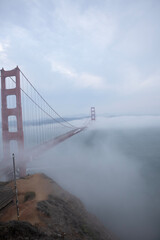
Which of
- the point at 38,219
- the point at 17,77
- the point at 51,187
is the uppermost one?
the point at 17,77

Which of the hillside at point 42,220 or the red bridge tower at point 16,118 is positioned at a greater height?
the red bridge tower at point 16,118

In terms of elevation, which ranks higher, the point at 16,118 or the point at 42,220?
the point at 16,118

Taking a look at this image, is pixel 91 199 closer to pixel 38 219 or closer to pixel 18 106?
pixel 38 219

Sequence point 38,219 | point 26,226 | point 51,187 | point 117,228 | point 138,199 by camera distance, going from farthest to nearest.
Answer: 1. point 138,199
2. point 117,228
3. point 51,187
4. point 38,219
5. point 26,226

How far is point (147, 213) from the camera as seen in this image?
13.8 meters

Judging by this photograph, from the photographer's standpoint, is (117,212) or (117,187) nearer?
(117,212)

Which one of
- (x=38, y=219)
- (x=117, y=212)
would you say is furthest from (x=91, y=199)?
(x=38, y=219)

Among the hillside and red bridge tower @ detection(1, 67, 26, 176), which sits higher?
red bridge tower @ detection(1, 67, 26, 176)

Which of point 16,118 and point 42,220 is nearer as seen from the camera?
point 42,220

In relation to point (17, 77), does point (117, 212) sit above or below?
below

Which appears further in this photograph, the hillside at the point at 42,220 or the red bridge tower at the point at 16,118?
the red bridge tower at the point at 16,118

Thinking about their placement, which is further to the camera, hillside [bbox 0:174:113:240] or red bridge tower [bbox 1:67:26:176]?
red bridge tower [bbox 1:67:26:176]

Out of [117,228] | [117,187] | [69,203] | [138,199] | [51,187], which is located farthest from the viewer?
[117,187]

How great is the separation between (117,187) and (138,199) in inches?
144
